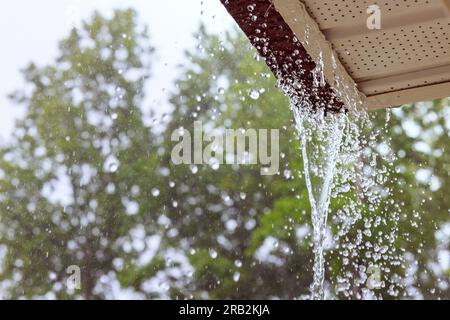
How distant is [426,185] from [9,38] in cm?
542

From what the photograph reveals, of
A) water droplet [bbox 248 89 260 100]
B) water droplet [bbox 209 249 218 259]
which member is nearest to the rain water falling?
water droplet [bbox 248 89 260 100]

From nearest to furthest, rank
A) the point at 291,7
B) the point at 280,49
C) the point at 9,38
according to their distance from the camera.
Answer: the point at 291,7
the point at 280,49
the point at 9,38

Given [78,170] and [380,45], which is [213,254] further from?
[380,45]

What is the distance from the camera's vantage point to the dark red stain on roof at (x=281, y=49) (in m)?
1.89

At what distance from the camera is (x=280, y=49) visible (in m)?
2.08

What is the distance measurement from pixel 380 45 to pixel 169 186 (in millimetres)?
5822

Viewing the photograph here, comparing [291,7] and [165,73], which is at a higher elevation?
[165,73]

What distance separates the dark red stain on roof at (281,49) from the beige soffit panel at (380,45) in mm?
29

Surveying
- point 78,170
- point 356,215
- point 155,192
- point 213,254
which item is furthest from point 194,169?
point 356,215

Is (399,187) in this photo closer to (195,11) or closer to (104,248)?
(104,248)

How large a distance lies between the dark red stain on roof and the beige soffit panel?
0.03m

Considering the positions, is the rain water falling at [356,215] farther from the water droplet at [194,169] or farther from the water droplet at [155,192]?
the water droplet at [155,192]

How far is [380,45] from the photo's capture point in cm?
208

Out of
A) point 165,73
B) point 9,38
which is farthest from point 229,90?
point 9,38
